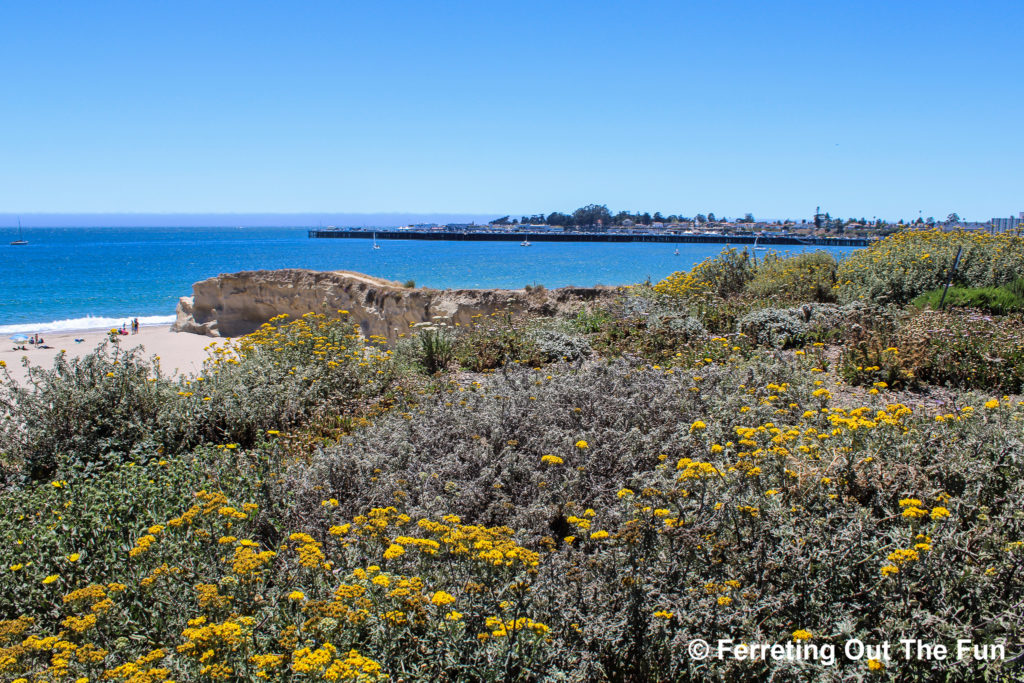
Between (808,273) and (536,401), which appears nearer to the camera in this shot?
(536,401)

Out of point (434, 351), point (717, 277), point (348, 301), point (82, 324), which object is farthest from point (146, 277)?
point (434, 351)

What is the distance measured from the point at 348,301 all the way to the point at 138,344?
724 cm

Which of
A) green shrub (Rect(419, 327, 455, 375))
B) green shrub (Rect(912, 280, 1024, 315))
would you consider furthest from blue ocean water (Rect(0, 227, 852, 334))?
green shrub (Rect(419, 327, 455, 375))

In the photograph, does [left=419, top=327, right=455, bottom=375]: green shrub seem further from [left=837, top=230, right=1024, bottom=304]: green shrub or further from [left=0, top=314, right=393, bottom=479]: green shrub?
[left=837, top=230, right=1024, bottom=304]: green shrub

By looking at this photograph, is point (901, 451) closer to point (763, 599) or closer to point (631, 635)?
point (763, 599)

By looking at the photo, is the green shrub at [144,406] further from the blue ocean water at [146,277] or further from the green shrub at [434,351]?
the blue ocean water at [146,277]

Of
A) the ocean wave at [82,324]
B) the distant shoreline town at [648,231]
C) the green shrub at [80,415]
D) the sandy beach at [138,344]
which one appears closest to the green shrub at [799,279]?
the green shrub at [80,415]

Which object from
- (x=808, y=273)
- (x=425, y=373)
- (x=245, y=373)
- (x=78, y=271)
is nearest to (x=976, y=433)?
(x=425, y=373)

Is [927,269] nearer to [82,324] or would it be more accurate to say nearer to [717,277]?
[717,277]

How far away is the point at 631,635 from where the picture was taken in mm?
2918

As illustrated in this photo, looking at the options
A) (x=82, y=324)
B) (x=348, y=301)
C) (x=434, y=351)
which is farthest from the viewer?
(x=82, y=324)

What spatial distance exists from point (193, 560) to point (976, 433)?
499 centimetres

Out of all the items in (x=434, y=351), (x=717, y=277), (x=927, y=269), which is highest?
(x=927, y=269)

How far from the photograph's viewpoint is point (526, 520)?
4.25 metres
